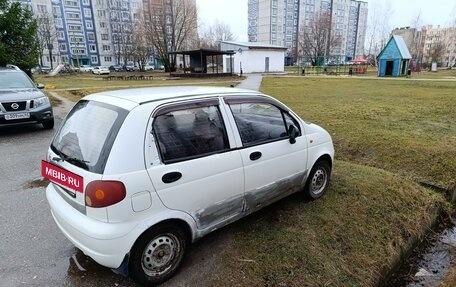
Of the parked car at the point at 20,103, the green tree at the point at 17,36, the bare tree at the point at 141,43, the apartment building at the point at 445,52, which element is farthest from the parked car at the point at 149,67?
the parked car at the point at 20,103

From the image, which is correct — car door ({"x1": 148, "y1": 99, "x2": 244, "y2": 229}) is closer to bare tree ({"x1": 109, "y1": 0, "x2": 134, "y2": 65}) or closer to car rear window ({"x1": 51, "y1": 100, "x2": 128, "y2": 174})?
car rear window ({"x1": 51, "y1": 100, "x2": 128, "y2": 174})

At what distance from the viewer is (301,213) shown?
3.73 m

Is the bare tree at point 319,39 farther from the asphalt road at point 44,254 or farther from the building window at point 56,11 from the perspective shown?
the asphalt road at point 44,254

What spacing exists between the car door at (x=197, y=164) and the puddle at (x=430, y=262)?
193cm

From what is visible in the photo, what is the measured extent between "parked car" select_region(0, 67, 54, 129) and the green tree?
18.5ft

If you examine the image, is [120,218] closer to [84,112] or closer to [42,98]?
[84,112]

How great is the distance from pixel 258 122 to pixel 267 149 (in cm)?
41

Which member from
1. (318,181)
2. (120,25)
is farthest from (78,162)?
(120,25)

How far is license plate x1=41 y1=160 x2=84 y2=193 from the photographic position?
7.84 feet

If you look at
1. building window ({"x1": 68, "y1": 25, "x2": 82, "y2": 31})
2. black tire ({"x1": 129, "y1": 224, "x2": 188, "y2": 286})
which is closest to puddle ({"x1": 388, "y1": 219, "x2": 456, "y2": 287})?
black tire ({"x1": 129, "y1": 224, "x2": 188, "y2": 286})

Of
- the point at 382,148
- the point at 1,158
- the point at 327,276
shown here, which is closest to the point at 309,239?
the point at 327,276

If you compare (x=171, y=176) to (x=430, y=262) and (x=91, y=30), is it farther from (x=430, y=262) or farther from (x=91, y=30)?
(x=91, y=30)

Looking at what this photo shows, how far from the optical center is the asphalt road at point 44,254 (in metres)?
2.69

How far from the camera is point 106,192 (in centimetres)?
224
